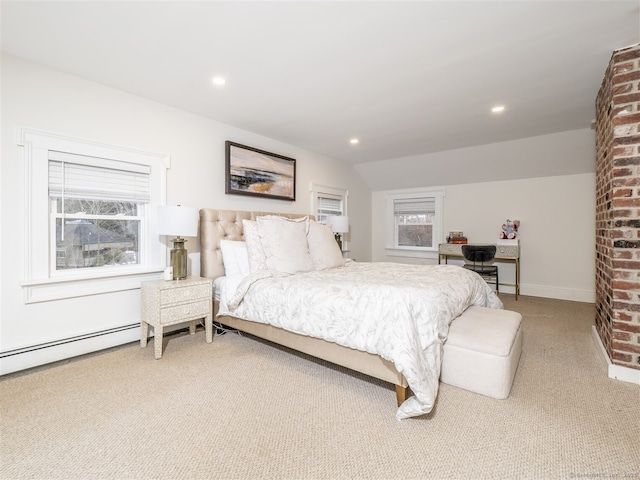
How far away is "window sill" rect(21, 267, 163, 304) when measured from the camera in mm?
2340

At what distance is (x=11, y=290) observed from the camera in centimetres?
225

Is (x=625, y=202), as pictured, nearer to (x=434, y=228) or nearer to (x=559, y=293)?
(x=559, y=293)

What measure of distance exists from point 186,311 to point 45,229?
1.25 m

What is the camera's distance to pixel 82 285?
2592mm

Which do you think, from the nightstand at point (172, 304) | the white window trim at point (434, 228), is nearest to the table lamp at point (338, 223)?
the white window trim at point (434, 228)

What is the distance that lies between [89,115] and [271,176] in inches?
Answer: 80.4

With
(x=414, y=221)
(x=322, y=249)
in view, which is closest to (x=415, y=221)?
(x=414, y=221)

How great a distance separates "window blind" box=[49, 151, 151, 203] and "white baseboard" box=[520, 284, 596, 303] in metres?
5.54

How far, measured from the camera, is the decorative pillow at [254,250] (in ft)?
9.97

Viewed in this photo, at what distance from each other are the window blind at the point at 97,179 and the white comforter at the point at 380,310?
51.4 inches

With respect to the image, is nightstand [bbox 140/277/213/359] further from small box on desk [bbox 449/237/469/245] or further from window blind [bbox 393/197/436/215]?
window blind [bbox 393/197/436/215]

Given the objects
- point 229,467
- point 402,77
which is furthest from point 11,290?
point 402,77

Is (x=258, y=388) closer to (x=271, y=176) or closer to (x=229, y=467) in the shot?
(x=229, y=467)

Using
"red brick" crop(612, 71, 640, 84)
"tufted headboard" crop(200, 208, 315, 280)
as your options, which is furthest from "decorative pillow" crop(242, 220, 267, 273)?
"red brick" crop(612, 71, 640, 84)
